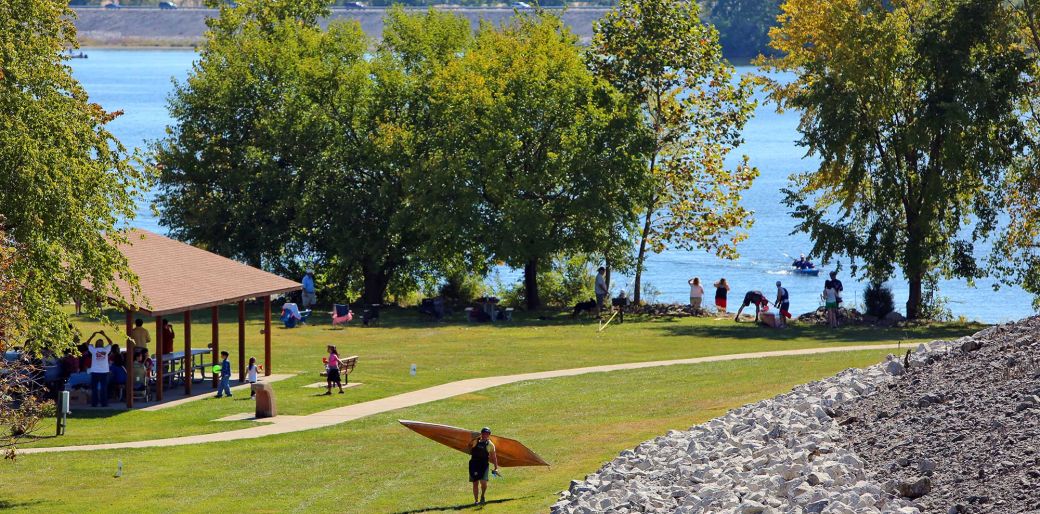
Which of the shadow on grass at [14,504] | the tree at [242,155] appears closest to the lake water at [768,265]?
the tree at [242,155]

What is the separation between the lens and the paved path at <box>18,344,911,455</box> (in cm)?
2675

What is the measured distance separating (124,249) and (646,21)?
2275 cm

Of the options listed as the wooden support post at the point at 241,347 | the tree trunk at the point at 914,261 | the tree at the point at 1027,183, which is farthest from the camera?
the tree trunk at the point at 914,261

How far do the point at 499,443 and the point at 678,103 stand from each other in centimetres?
3111

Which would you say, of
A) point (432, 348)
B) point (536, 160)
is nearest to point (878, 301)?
point (536, 160)

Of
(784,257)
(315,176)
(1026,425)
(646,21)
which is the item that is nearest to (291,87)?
(315,176)

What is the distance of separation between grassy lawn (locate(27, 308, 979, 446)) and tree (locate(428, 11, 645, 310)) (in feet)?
11.8

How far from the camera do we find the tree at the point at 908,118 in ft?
143

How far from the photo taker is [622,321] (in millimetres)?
45938

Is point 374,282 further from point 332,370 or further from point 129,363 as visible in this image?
point 129,363

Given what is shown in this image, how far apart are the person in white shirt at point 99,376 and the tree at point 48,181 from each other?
13.1 ft

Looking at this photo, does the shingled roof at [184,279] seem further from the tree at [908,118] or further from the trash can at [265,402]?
the tree at [908,118]

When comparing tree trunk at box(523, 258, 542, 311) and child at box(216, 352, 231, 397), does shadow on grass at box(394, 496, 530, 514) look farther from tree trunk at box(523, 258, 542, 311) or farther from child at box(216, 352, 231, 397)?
tree trunk at box(523, 258, 542, 311)

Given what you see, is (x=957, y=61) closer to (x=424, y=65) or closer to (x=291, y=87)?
(x=424, y=65)
